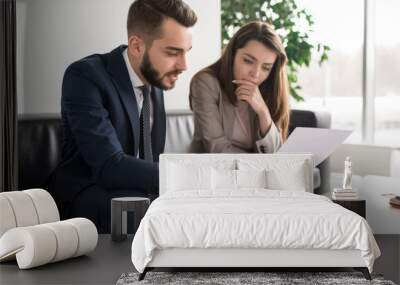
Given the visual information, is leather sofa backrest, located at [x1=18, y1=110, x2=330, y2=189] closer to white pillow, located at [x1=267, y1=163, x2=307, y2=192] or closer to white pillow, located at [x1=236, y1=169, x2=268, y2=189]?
white pillow, located at [x1=267, y1=163, x2=307, y2=192]

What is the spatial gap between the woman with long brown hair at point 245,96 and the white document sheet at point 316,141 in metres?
0.11

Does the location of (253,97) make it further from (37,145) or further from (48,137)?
(37,145)

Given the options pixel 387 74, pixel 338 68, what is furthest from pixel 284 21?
pixel 387 74

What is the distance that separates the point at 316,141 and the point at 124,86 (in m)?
1.94

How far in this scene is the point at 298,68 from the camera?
8023 millimetres

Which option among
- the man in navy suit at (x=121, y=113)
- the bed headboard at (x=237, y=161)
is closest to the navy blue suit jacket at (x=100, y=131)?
the man in navy suit at (x=121, y=113)

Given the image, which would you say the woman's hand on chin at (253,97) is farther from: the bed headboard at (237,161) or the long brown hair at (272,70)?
the bed headboard at (237,161)

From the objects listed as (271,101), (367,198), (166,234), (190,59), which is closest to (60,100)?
(190,59)

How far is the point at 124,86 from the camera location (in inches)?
309

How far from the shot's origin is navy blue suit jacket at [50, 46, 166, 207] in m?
7.77

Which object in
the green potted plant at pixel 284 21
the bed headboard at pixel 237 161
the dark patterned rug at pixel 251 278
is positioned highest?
the green potted plant at pixel 284 21

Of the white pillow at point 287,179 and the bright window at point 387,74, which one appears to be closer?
the white pillow at point 287,179

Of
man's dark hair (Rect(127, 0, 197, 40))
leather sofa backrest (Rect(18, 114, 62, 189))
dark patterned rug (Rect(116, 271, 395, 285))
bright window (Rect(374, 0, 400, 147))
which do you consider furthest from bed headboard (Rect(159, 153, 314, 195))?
dark patterned rug (Rect(116, 271, 395, 285))

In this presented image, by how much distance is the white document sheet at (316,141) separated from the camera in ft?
26.4
